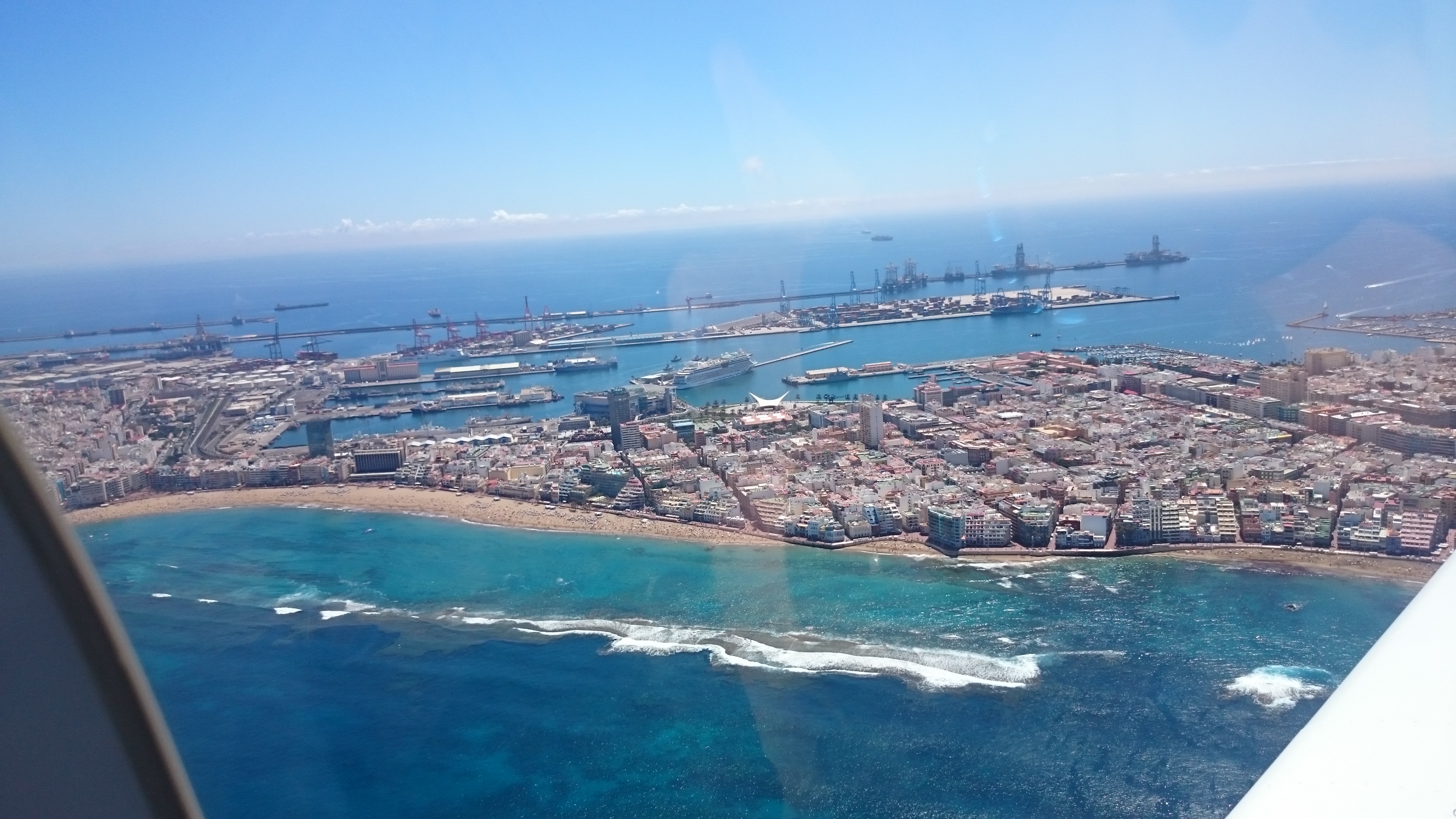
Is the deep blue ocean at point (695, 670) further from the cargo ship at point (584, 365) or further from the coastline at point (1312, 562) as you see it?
the cargo ship at point (584, 365)

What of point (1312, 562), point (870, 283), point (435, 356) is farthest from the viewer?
point (870, 283)

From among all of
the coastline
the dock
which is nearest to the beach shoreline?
the coastline

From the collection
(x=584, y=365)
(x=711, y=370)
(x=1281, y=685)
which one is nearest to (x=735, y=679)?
(x=1281, y=685)

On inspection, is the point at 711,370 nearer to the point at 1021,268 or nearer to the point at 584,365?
the point at 584,365

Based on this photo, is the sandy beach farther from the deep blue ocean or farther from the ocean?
the ocean

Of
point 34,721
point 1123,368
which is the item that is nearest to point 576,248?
point 1123,368

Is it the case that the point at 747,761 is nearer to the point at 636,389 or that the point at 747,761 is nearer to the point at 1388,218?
the point at 636,389
